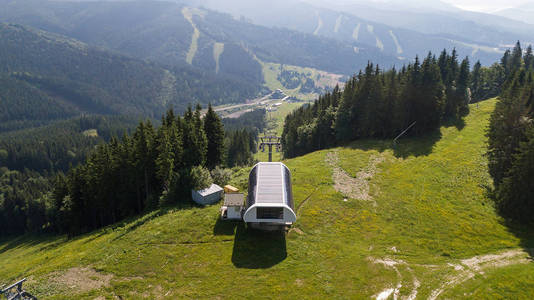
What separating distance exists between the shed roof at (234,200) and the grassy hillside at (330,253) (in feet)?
10.7

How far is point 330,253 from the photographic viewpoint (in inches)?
1421

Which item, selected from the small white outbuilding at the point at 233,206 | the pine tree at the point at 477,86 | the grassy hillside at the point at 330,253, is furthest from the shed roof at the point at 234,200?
the pine tree at the point at 477,86

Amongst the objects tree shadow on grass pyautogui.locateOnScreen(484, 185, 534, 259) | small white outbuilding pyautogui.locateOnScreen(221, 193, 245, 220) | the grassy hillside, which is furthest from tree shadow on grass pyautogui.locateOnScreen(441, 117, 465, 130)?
small white outbuilding pyautogui.locateOnScreen(221, 193, 245, 220)

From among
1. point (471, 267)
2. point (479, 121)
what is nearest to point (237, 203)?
point (471, 267)

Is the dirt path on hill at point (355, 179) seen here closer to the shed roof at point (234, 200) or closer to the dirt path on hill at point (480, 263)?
the dirt path on hill at point (480, 263)

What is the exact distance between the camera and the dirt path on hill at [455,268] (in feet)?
97.9

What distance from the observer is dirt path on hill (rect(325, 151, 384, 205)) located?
51.8m

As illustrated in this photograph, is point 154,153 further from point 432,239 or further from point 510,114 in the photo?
point 510,114

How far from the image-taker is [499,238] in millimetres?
39156

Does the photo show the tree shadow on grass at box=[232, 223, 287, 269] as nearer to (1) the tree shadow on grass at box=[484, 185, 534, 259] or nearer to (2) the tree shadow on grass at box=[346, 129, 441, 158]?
(1) the tree shadow on grass at box=[484, 185, 534, 259]

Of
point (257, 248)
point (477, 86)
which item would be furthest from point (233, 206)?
point (477, 86)

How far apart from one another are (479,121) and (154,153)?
9021cm

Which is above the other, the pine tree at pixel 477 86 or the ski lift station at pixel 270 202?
the pine tree at pixel 477 86

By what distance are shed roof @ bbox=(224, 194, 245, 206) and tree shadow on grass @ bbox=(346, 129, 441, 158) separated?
43778 mm
